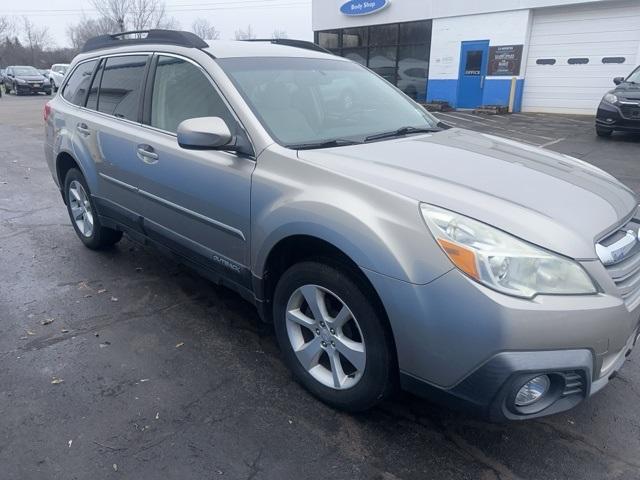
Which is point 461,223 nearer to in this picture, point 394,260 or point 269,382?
point 394,260

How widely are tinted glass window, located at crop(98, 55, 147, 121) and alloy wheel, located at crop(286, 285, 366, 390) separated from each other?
2.02 meters

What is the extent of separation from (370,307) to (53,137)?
13.3 feet

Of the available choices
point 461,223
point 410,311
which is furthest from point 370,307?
point 461,223

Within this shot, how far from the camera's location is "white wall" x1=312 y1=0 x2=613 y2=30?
15727 mm

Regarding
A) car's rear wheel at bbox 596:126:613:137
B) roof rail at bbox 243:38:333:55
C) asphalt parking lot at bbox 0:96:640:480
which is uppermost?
roof rail at bbox 243:38:333:55

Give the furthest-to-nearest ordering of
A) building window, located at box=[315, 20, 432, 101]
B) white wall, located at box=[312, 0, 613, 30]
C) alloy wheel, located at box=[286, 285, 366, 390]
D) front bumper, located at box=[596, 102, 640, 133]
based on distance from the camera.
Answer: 1. building window, located at box=[315, 20, 432, 101]
2. white wall, located at box=[312, 0, 613, 30]
3. front bumper, located at box=[596, 102, 640, 133]
4. alloy wheel, located at box=[286, 285, 366, 390]

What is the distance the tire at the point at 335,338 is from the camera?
7.55ft

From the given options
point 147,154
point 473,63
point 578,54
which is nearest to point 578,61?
point 578,54

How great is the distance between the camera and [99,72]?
14.4 feet

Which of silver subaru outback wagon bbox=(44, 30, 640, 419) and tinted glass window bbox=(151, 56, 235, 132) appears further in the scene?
tinted glass window bbox=(151, 56, 235, 132)

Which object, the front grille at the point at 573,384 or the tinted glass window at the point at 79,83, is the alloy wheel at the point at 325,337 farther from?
the tinted glass window at the point at 79,83

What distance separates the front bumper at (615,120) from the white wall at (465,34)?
224 inches

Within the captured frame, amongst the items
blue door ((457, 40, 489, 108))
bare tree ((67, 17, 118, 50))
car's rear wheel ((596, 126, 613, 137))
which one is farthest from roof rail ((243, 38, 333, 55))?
bare tree ((67, 17, 118, 50))

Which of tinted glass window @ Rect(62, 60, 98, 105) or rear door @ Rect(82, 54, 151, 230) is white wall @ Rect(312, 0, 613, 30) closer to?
tinted glass window @ Rect(62, 60, 98, 105)
